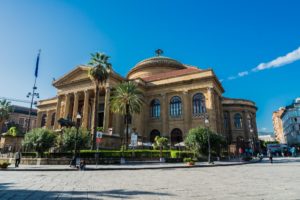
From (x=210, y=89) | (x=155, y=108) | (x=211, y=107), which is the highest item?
(x=210, y=89)

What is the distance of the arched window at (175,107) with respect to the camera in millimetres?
40469

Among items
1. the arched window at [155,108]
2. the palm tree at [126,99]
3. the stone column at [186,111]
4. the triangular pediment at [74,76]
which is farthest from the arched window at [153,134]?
the triangular pediment at [74,76]

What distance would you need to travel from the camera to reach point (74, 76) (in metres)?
41.2

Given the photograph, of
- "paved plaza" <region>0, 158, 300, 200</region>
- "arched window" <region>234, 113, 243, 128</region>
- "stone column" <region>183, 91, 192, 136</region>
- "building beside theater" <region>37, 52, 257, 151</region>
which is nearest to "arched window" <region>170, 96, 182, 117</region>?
"building beside theater" <region>37, 52, 257, 151</region>

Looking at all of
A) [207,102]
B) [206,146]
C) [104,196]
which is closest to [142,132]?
[207,102]

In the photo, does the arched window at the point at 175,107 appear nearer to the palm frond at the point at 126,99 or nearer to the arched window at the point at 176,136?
the arched window at the point at 176,136

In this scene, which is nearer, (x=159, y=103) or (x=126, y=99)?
(x=126, y=99)

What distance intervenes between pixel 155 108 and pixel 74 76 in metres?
18.2

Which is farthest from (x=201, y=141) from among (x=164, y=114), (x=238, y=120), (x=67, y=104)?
(x=238, y=120)

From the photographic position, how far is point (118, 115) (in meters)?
37.7

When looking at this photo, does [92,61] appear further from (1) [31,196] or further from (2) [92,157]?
(1) [31,196]

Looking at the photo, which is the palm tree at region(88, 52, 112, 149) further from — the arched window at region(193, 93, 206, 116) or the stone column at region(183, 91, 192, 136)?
the arched window at region(193, 93, 206, 116)

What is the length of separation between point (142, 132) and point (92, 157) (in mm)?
19150

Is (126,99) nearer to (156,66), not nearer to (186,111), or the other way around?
(186,111)
